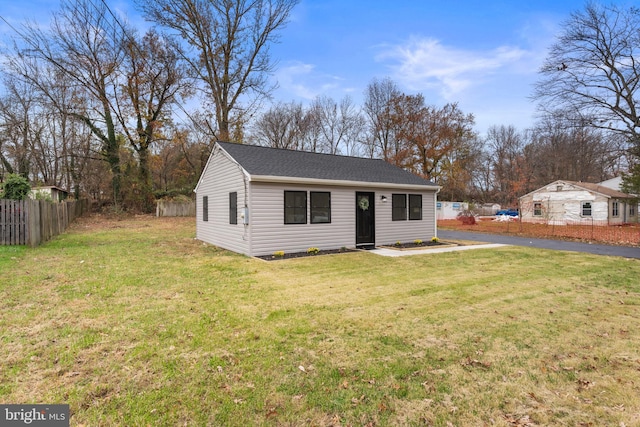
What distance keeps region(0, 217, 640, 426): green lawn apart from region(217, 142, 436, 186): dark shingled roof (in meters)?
4.04

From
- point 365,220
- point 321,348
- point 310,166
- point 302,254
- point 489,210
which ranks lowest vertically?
point 321,348

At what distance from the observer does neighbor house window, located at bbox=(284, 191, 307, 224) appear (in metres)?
9.37

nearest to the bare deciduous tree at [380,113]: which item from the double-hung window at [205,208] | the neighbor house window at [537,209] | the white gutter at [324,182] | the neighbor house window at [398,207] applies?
the neighbor house window at [537,209]

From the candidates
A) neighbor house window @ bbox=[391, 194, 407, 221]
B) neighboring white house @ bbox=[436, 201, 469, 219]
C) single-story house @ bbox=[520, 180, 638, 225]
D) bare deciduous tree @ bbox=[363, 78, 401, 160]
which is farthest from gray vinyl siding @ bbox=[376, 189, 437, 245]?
bare deciduous tree @ bbox=[363, 78, 401, 160]

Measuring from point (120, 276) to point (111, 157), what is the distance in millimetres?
21354

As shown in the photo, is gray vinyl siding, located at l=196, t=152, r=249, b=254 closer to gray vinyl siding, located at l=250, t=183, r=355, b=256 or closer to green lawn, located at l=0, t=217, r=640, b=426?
gray vinyl siding, located at l=250, t=183, r=355, b=256

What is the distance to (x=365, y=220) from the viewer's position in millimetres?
10961

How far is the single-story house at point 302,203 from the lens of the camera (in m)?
9.02

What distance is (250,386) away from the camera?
8.28 ft

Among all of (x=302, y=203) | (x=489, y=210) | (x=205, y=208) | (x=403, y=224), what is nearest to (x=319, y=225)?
(x=302, y=203)

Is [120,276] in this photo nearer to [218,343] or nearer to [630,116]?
[218,343]

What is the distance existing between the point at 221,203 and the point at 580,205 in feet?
84.2

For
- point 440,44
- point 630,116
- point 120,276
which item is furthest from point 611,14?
point 120,276

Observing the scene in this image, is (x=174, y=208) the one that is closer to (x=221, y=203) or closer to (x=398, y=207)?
(x=221, y=203)
